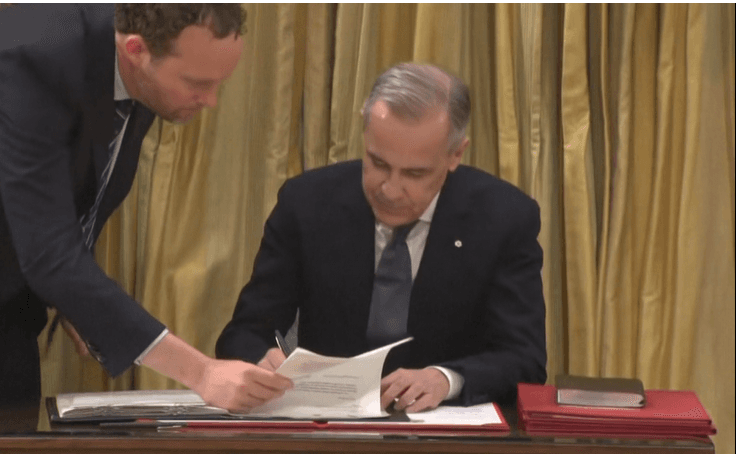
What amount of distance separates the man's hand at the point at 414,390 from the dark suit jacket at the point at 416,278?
30 cm

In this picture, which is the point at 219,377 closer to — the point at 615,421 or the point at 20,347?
the point at 20,347

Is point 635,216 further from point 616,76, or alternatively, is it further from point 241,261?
point 241,261

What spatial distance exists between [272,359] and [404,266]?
0.41 m

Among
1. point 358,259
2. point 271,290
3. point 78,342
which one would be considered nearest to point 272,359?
point 271,290

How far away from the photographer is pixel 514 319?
2270 millimetres

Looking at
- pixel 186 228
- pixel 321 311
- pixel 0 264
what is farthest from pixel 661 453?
pixel 186 228

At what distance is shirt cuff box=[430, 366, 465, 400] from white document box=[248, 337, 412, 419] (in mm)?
210

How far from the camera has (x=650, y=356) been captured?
2875mm

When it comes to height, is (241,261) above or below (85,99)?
below

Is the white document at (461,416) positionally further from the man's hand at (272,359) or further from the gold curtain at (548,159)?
the gold curtain at (548,159)

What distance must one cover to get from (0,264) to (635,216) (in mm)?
1780

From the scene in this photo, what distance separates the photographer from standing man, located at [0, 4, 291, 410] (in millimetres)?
→ 1810

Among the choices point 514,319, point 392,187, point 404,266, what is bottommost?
point 514,319

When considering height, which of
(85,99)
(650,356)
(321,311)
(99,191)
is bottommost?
(650,356)
